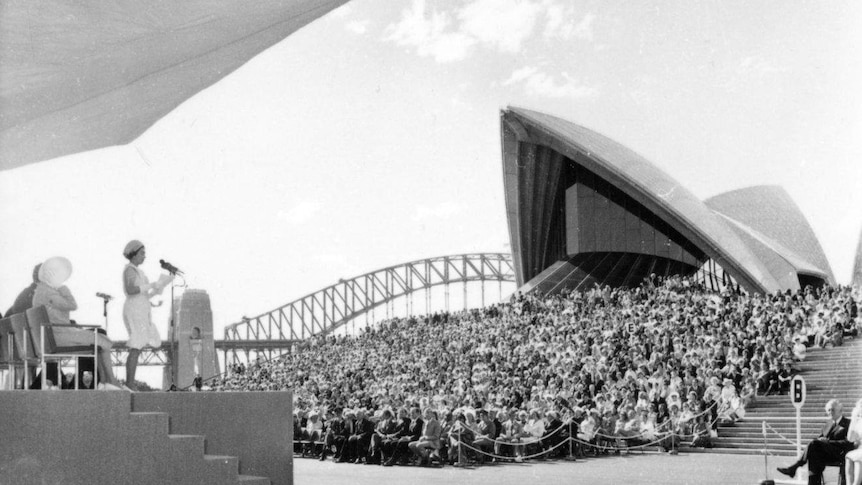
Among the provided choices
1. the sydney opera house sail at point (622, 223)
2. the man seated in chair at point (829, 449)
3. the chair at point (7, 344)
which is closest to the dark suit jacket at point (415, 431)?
the man seated in chair at point (829, 449)

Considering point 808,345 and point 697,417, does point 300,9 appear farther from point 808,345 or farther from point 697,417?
point 808,345

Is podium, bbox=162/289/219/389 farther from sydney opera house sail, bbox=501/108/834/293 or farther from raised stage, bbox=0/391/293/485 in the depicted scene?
raised stage, bbox=0/391/293/485

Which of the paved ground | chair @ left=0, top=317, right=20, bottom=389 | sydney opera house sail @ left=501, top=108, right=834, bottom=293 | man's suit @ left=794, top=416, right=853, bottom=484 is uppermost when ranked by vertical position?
sydney opera house sail @ left=501, top=108, right=834, bottom=293

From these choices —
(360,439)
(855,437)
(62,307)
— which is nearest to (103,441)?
(62,307)

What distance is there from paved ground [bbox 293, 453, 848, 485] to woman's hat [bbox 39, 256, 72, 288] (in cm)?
492

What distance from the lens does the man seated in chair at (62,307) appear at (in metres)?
7.04

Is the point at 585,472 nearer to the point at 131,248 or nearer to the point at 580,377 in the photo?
the point at 580,377

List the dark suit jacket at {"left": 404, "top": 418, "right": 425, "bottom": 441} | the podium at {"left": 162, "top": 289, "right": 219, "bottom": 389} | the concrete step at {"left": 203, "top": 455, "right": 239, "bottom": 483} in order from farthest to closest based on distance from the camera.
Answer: the podium at {"left": 162, "top": 289, "right": 219, "bottom": 389}
the dark suit jacket at {"left": 404, "top": 418, "right": 425, "bottom": 441}
the concrete step at {"left": 203, "top": 455, "right": 239, "bottom": 483}

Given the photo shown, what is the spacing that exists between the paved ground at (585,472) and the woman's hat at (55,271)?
16.1 ft

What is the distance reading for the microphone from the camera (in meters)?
7.31

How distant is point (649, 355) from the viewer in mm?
19828

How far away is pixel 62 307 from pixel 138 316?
602mm

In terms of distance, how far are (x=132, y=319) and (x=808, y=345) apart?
16.0 m

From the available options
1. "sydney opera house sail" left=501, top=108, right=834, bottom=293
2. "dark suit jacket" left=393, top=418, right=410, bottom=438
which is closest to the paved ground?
"dark suit jacket" left=393, top=418, right=410, bottom=438
